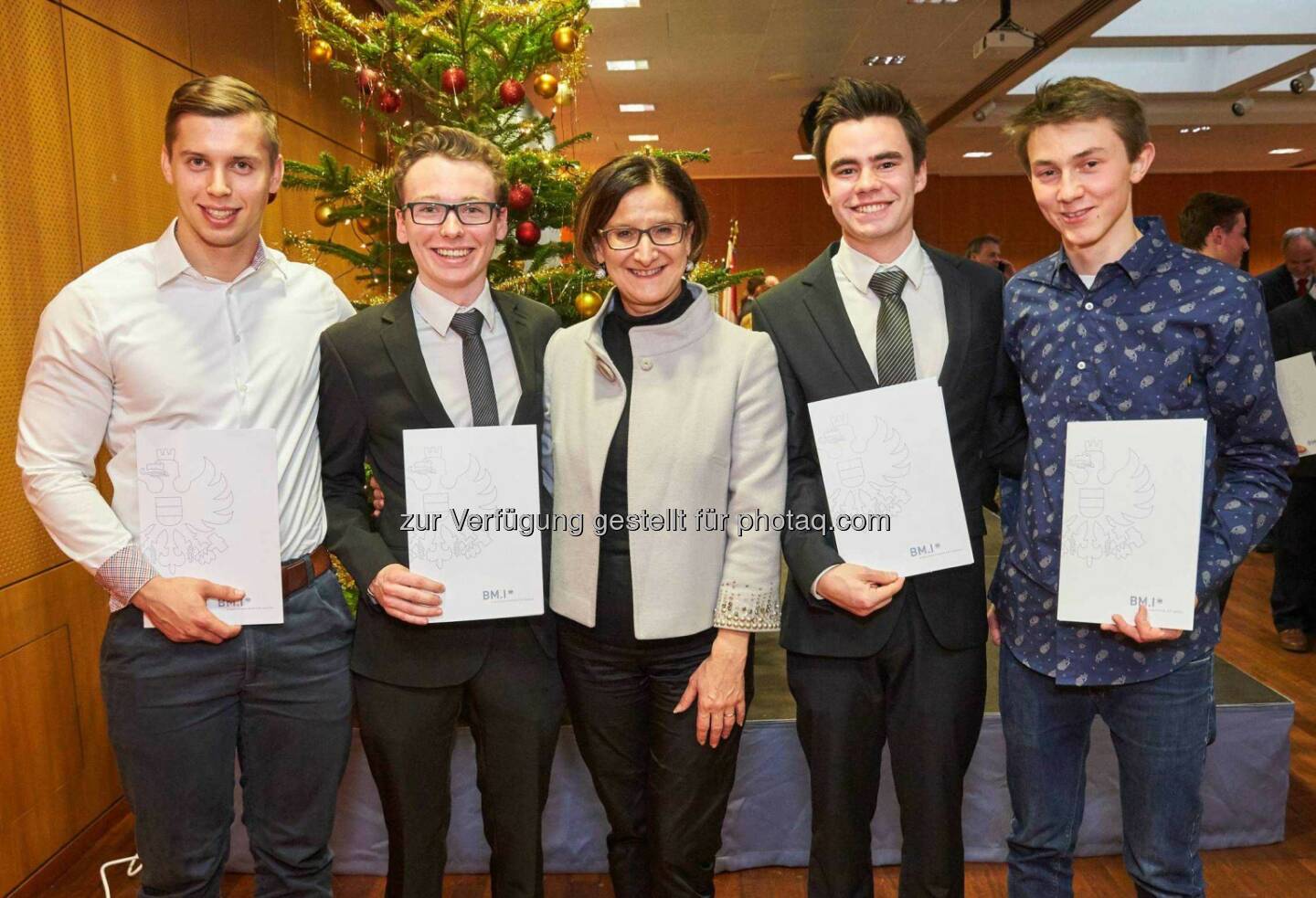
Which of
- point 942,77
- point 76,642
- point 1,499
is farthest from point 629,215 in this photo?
point 942,77

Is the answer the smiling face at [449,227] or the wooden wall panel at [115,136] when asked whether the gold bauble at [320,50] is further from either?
the smiling face at [449,227]

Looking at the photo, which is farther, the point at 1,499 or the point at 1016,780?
the point at 1,499

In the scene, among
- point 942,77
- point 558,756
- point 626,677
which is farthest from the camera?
point 942,77

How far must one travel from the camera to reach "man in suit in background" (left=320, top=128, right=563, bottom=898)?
65.9 inches

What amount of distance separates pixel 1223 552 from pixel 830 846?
2.81 ft

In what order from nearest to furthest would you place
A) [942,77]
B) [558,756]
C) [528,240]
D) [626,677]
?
[626,677] → [558,756] → [528,240] → [942,77]

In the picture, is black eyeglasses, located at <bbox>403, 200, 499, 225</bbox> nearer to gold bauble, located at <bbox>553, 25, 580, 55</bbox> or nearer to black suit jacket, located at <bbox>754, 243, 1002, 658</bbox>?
black suit jacket, located at <bbox>754, 243, 1002, 658</bbox>

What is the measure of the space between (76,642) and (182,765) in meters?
1.49

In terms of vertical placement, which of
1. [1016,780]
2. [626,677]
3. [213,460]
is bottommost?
[1016,780]

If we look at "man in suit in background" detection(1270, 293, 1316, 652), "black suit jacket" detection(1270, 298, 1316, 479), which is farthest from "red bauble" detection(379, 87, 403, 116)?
"man in suit in background" detection(1270, 293, 1316, 652)

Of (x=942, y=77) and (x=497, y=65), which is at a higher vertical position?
(x=942, y=77)

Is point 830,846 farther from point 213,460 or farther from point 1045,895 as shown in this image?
point 213,460

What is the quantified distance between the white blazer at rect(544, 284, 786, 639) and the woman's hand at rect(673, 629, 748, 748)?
0.13ft

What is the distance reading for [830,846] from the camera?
1.76 meters
